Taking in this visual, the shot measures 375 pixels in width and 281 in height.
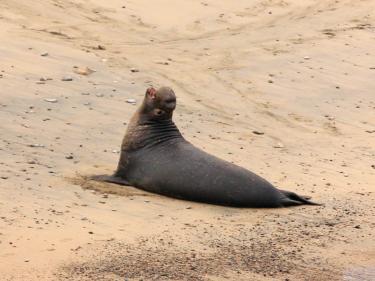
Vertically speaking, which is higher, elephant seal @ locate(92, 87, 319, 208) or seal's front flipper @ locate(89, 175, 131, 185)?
elephant seal @ locate(92, 87, 319, 208)

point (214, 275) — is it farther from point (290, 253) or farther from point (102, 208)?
point (102, 208)

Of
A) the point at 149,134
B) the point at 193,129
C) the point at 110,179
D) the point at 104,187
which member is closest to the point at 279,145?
the point at 193,129

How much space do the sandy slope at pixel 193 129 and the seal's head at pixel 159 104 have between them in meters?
0.55

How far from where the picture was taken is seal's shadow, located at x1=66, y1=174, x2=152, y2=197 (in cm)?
762

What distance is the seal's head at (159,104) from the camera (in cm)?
827

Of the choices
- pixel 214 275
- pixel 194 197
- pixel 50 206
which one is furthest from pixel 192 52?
pixel 214 275

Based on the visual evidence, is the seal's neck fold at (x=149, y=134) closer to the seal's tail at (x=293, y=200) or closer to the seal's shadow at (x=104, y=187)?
the seal's shadow at (x=104, y=187)

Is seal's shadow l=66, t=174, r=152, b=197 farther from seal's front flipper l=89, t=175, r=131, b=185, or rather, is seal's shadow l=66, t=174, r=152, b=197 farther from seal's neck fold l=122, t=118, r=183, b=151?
seal's neck fold l=122, t=118, r=183, b=151

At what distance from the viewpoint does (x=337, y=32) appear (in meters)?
13.6

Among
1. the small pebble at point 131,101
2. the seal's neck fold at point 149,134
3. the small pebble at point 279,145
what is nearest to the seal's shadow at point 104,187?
the seal's neck fold at point 149,134

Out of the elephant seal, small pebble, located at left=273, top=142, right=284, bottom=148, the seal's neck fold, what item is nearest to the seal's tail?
the elephant seal

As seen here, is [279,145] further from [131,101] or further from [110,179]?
[110,179]

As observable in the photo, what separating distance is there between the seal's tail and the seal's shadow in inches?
41.1

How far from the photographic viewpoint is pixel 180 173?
777 centimetres
